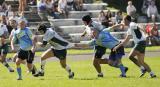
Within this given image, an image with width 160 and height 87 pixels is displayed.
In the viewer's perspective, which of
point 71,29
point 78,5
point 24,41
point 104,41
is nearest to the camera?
point 104,41

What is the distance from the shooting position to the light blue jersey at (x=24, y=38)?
67.5 ft

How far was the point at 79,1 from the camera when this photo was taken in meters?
42.7

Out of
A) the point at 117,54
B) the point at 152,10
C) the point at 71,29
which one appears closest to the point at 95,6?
the point at 152,10

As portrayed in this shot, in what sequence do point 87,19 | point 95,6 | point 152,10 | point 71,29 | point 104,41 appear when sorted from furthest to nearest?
point 152,10 → point 95,6 → point 71,29 → point 104,41 → point 87,19

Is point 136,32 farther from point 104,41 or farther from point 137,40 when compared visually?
point 104,41

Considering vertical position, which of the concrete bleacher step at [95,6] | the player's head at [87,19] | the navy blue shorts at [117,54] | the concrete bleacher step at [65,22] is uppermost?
the player's head at [87,19]

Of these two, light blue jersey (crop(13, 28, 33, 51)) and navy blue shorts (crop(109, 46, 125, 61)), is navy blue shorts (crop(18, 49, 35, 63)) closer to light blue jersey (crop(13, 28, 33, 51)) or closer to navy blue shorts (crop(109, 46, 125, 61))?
light blue jersey (crop(13, 28, 33, 51))

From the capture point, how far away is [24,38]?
20.7 m

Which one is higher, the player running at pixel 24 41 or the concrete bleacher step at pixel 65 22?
the player running at pixel 24 41

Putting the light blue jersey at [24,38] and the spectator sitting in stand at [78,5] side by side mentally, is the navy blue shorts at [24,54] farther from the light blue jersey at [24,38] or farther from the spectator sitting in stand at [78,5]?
the spectator sitting in stand at [78,5]

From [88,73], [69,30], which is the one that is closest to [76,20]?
[69,30]

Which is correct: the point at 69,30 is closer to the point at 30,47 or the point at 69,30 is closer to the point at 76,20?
the point at 76,20

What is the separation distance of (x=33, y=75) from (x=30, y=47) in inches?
48.1

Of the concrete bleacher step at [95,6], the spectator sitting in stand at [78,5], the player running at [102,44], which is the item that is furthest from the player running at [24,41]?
the concrete bleacher step at [95,6]
